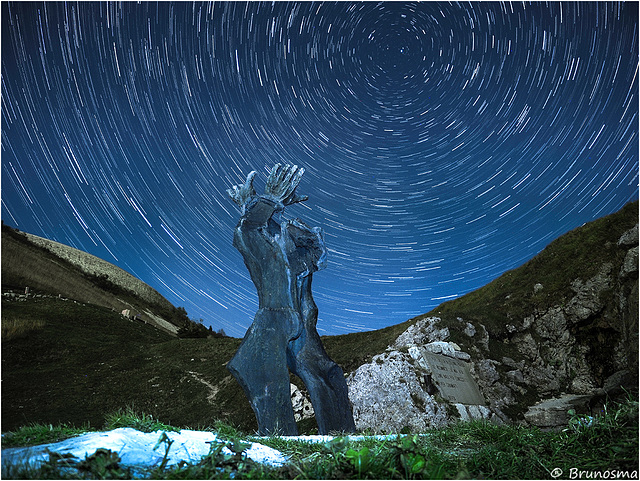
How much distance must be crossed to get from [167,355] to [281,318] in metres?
17.7

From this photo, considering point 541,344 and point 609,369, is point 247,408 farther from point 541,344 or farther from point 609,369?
point 609,369

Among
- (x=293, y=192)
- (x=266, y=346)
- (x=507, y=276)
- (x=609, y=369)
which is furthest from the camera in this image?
(x=507, y=276)

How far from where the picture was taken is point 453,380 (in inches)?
569

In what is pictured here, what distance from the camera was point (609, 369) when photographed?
1606 cm

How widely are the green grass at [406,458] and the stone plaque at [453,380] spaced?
9.51 metres

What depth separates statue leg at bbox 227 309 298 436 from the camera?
23.7 ft

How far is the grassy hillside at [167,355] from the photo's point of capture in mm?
16719

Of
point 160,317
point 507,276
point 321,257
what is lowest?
point 321,257

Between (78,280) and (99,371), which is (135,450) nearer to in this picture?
(99,371)

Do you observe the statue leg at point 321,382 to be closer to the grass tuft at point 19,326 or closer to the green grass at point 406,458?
the green grass at point 406,458

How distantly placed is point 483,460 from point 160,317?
41309 mm

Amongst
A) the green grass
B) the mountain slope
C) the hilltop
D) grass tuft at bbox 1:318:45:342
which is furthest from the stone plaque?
the mountain slope

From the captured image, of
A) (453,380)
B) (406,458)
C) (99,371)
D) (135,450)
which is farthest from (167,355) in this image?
(406,458)

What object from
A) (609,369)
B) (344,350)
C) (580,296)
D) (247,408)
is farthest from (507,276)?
(247,408)
